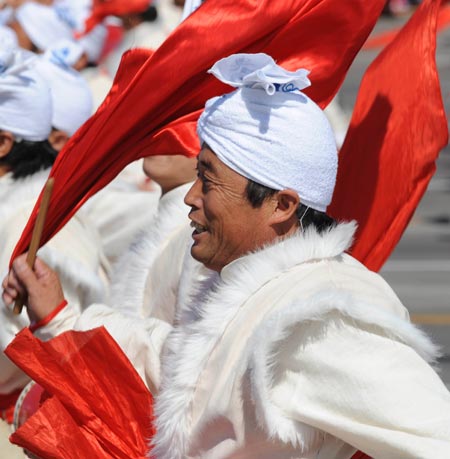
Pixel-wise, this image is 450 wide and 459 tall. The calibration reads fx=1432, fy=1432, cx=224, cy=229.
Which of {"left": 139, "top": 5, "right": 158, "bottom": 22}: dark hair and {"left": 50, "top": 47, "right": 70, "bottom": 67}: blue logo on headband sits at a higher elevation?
{"left": 50, "top": 47, "right": 70, "bottom": 67}: blue logo on headband

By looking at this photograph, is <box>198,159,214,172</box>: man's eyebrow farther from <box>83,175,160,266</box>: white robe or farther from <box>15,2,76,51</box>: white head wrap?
<box>15,2,76,51</box>: white head wrap

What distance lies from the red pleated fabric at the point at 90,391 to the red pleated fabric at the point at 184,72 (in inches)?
19.1

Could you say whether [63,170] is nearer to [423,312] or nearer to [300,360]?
[300,360]

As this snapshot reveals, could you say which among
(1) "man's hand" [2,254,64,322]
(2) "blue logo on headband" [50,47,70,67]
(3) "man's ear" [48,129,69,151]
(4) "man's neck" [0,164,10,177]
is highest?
(1) "man's hand" [2,254,64,322]

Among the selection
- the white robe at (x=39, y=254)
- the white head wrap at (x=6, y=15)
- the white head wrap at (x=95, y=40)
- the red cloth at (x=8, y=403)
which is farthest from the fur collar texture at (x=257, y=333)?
the white head wrap at (x=95, y=40)

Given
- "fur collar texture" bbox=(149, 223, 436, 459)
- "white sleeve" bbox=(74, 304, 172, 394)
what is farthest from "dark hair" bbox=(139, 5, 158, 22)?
"fur collar texture" bbox=(149, 223, 436, 459)

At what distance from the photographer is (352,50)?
14.2ft

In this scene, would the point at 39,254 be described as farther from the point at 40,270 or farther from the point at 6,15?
the point at 6,15

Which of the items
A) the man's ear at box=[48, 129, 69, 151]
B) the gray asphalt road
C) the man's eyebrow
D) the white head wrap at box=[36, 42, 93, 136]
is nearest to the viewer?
the man's eyebrow

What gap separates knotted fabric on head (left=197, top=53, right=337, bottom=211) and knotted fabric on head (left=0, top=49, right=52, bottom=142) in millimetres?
1987

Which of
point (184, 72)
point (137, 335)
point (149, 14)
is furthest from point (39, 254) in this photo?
point (149, 14)

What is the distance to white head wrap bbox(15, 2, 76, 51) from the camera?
9469mm

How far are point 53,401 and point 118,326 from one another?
0.55 meters

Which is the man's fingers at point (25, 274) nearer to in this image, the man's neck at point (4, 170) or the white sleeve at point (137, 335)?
the white sleeve at point (137, 335)
